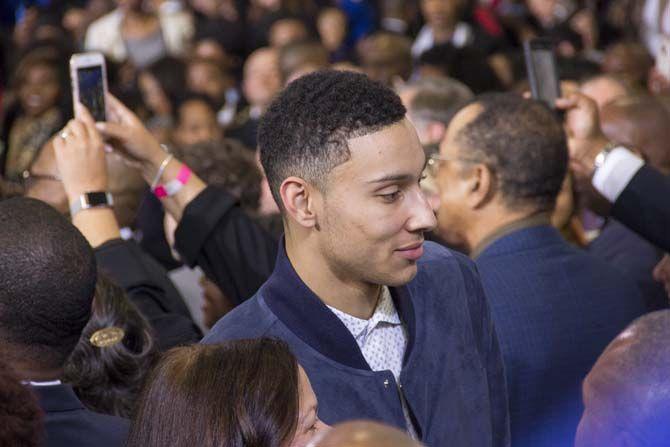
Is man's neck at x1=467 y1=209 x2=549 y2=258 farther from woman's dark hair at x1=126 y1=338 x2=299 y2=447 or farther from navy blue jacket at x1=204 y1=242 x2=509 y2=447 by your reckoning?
woman's dark hair at x1=126 y1=338 x2=299 y2=447

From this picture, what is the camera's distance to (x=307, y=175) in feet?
6.84

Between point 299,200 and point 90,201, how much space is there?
0.99 m

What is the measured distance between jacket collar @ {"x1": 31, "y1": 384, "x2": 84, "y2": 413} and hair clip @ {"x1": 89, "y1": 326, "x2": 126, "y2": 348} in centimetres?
33

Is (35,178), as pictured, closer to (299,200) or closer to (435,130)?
(435,130)

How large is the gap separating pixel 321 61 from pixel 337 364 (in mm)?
4581

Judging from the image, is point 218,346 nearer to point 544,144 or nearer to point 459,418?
point 459,418

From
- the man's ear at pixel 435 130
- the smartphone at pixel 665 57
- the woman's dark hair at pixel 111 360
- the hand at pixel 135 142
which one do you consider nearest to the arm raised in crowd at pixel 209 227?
the hand at pixel 135 142

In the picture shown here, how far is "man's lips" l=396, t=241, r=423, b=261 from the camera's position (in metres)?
2.08

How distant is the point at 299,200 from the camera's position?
211cm

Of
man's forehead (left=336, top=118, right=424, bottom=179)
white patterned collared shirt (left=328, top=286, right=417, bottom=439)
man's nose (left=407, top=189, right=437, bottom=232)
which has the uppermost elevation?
man's forehead (left=336, top=118, right=424, bottom=179)

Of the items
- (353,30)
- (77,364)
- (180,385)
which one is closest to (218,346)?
(180,385)

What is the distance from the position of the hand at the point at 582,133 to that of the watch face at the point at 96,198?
4.55ft

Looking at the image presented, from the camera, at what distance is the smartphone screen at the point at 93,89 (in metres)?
2.99

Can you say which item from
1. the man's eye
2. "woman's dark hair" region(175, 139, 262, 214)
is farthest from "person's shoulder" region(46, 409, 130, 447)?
"woman's dark hair" region(175, 139, 262, 214)
